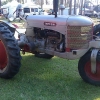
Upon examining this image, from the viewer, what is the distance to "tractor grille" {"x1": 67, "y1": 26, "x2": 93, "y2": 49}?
393cm

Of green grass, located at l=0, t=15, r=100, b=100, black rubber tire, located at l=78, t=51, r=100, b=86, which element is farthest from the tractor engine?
green grass, located at l=0, t=15, r=100, b=100

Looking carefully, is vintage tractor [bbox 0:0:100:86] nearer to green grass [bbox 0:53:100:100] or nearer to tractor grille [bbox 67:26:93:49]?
tractor grille [bbox 67:26:93:49]

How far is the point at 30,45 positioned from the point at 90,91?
1.56 metres

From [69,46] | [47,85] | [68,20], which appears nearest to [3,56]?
[47,85]

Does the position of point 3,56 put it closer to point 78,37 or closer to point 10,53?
point 10,53

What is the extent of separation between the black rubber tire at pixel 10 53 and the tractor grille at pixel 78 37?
0.93m

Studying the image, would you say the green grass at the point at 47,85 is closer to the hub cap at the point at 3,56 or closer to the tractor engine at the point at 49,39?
the hub cap at the point at 3,56

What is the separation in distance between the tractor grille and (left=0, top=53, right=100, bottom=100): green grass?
68 centimetres

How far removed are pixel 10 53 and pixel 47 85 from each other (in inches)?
33.5

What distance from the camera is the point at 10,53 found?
3.84 meters

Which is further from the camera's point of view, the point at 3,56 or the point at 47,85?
the point at 3,56

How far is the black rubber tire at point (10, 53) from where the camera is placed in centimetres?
384

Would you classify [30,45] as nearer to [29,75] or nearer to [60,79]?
[29,75]

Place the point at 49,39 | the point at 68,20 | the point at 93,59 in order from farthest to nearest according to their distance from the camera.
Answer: the point at 49,39
the point at 68,20
the point at 93,59
